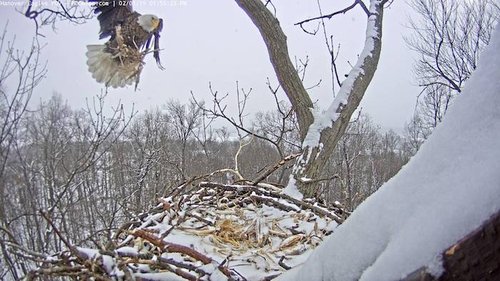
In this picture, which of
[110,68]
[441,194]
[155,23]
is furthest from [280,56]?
[441,194]

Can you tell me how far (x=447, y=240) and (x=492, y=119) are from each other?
0.10 meters

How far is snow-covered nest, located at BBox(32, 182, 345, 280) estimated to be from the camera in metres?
0.57

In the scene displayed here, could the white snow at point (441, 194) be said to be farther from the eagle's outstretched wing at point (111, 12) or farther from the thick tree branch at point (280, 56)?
the eagle's outstretched wing at point (111, 12)

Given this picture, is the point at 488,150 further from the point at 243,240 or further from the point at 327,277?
the point at 243,240

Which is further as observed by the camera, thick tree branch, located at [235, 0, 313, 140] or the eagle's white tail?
the eagle's white tail

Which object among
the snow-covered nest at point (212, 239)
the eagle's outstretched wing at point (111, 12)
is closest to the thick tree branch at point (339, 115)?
the snow-covered nest at point (212, 239)

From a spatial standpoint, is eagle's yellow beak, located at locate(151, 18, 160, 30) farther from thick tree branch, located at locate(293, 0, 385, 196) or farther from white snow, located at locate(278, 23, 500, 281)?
white snow, located at locate(278, 23, 500, 281)

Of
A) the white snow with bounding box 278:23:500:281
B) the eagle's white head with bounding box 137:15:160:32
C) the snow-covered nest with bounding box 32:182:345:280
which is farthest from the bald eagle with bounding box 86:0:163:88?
the white snow with bounding box 278:23:500:281

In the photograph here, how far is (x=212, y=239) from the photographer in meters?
0.78

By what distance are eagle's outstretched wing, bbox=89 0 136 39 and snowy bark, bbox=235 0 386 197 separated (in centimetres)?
A: 66

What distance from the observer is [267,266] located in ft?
2.21

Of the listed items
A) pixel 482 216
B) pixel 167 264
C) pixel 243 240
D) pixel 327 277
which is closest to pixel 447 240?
pixel 482 216

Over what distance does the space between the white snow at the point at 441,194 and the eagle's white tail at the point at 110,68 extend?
196 cm

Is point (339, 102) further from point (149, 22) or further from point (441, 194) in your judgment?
point (441, 194)
